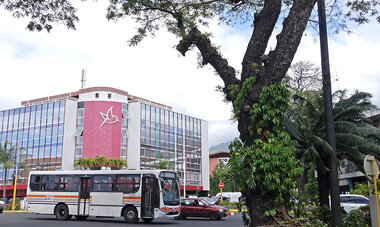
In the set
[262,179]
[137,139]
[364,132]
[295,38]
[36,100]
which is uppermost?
[36,100]

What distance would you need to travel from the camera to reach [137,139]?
73.3 metres

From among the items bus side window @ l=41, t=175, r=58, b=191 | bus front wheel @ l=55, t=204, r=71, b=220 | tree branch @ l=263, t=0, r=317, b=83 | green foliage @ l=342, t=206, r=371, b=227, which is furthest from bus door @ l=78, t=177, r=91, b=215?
tree branch @ l=263, t=0, r=317, b=83

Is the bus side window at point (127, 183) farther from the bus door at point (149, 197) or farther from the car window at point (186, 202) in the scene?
the car window at point (186, 202)

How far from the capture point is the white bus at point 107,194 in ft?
66.2

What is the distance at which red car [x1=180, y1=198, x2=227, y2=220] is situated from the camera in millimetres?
23772

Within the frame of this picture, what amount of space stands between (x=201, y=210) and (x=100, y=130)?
48877 millimetres

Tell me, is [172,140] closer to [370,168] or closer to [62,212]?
[62,212]

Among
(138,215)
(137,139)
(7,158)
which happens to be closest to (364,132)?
(138,215)

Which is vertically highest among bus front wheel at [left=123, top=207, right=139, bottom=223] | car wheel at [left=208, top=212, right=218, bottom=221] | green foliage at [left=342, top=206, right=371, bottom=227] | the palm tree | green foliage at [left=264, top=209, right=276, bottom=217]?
the palm tree

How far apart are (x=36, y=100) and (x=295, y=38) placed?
7633 cm

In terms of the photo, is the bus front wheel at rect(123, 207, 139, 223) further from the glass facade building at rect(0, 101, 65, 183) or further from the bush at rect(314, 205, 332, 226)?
the glass facade building at rect(0, 101, 65, 183)

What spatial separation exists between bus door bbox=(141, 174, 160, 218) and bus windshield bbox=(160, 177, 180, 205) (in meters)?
0.38

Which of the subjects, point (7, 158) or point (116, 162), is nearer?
point (7, 158)

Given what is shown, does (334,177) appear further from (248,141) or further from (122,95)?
(122,95)
